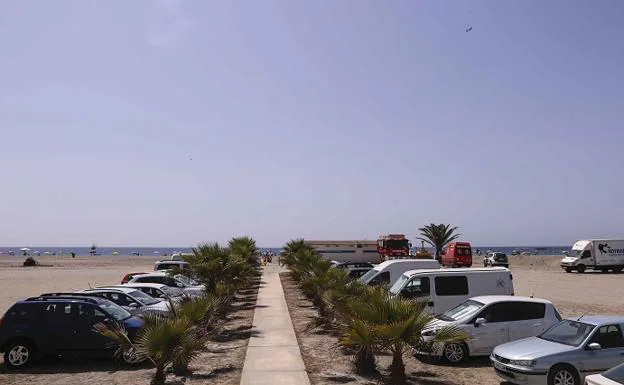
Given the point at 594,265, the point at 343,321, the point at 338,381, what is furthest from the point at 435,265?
the point at 594,265

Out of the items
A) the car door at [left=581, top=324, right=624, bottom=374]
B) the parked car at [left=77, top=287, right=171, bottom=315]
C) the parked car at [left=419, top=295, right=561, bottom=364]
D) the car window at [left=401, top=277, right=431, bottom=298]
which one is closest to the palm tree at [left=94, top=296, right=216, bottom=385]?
the parked car at [left=419, top=295, right=561, bottom=364]

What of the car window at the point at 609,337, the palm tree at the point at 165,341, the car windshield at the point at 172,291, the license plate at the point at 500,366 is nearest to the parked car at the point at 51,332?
the palm tree at the point at 165,341

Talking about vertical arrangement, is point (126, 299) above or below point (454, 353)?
above

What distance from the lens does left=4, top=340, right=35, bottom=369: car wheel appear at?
41.9 ft

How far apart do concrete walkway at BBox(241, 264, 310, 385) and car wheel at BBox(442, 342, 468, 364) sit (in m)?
3.24

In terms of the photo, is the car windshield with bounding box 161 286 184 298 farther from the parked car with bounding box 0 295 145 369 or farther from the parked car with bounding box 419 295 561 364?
the parked car with bounding box 419 295 561 364

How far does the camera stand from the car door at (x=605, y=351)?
10.1 metres

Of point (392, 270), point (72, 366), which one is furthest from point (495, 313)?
point (72, 366)

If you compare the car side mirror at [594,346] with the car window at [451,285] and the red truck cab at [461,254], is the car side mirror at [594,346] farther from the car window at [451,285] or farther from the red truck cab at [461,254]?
the red truck cab at [461,254]

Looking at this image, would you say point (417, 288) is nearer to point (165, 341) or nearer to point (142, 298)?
point (142, 298)

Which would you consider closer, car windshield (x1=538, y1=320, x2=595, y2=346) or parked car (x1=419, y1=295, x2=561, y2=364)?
car windshield (x1=538, y1=320, x2=595, y2=346)

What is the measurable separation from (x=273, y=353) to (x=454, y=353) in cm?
413

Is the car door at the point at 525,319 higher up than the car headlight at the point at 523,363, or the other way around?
the car door at the point at 525,319

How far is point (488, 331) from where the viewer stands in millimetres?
13086
